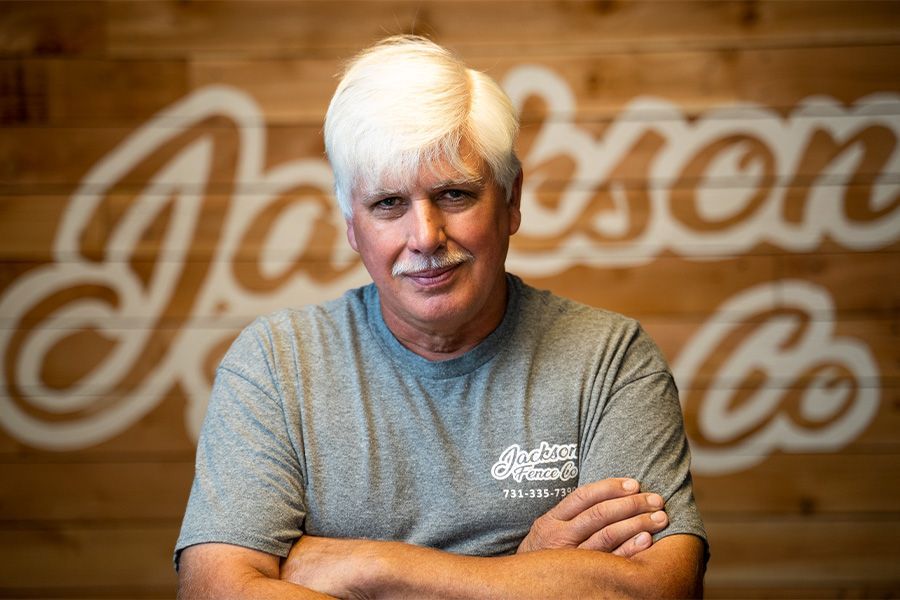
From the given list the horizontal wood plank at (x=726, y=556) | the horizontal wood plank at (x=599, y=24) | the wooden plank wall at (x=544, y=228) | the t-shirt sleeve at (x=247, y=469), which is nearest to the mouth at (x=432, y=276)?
the t-shirt sleeve at (x=247, y=469)

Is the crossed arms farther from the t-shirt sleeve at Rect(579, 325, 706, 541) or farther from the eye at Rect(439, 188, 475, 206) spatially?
the eye at Rect(439, 188, 475, 206)

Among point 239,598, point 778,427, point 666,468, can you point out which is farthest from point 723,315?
point 239,598

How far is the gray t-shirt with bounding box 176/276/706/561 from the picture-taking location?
1716mm

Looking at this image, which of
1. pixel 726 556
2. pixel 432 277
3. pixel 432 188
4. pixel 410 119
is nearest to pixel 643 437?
pixel 432 277

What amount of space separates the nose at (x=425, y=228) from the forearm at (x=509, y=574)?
51cm

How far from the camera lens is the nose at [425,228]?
1709 mm

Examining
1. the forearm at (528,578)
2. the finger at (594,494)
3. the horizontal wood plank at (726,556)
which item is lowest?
the horizontal wood plank at (726,556)

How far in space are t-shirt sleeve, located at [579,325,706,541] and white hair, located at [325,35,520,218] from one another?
0.42 metres

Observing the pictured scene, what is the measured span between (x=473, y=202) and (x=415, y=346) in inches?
12.3

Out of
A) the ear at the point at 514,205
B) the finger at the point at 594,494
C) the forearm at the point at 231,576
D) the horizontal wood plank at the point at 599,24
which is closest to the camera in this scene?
the forearm at the point at 231,576

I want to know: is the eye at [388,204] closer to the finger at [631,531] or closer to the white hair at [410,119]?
the white hair at [410,119]

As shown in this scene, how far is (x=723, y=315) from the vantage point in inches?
117

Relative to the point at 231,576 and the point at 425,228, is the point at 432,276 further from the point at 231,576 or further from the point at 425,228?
the point at 231,576

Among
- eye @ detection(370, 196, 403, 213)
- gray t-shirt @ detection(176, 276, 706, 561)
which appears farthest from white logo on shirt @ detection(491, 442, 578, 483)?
eye @ detection(370, 196, 403, 213)
